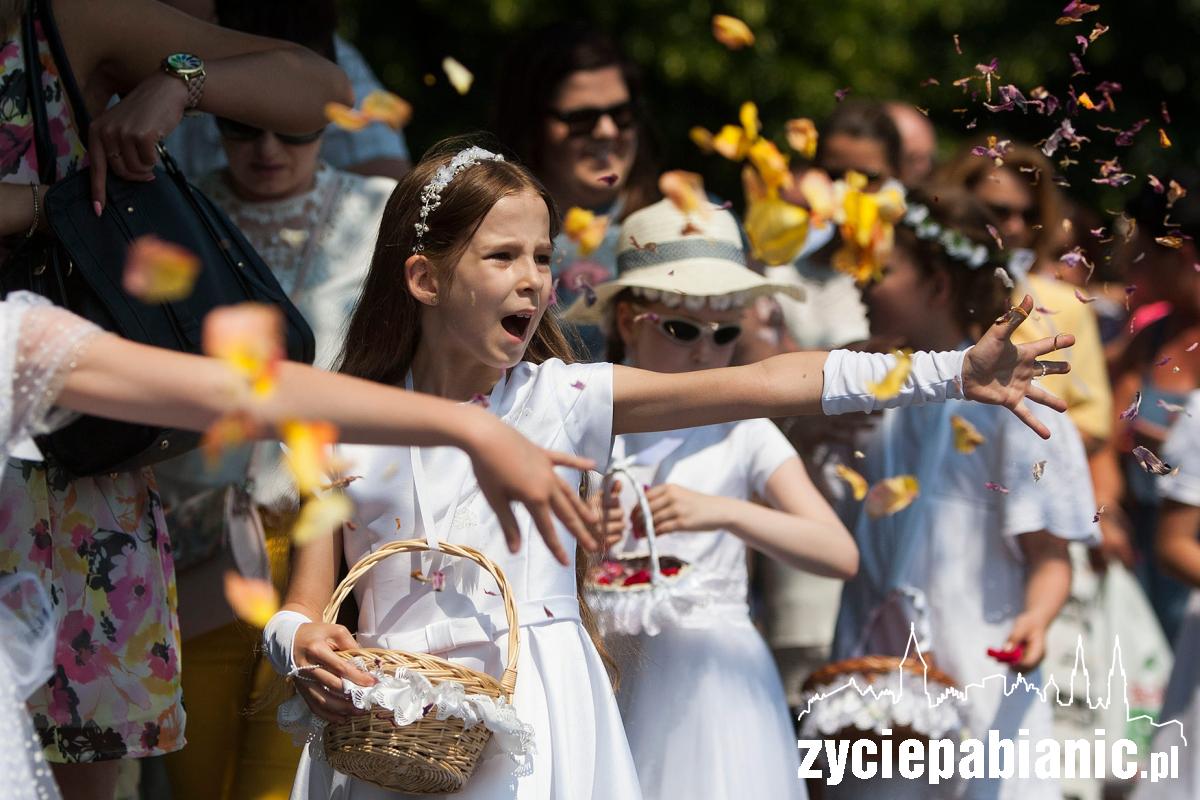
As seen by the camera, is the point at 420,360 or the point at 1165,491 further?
the point at 1165,491

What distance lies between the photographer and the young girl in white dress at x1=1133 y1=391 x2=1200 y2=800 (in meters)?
4.50

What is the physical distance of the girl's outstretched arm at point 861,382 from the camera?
2.95m

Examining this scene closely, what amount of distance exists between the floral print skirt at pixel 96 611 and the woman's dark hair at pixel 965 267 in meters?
2.47

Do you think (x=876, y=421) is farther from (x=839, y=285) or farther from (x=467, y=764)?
(x=467, y=764)

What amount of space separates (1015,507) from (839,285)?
1.03 meters

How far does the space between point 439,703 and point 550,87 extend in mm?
2582

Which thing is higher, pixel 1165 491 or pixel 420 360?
pixel 420 360

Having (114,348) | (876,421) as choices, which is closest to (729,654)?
A: (876,421)

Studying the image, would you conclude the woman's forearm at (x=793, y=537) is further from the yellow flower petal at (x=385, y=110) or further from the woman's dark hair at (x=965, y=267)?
the yellow flower petal at (x=385, y=110)

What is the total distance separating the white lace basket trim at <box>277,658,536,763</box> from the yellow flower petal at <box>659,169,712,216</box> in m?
2.00

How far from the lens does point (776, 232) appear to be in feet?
15.6

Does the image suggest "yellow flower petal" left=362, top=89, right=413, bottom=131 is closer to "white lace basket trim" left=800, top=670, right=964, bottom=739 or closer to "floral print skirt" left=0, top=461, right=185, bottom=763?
"floral print skirt" left=0, top=461, right=185, bottom=763

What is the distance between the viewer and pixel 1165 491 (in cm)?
465

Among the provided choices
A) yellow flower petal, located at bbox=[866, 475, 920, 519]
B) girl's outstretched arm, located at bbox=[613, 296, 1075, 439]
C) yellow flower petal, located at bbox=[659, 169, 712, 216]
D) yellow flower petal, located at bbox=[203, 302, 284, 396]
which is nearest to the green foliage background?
yellow flower petal, located at bbox=[659, 169, 712, 216]
